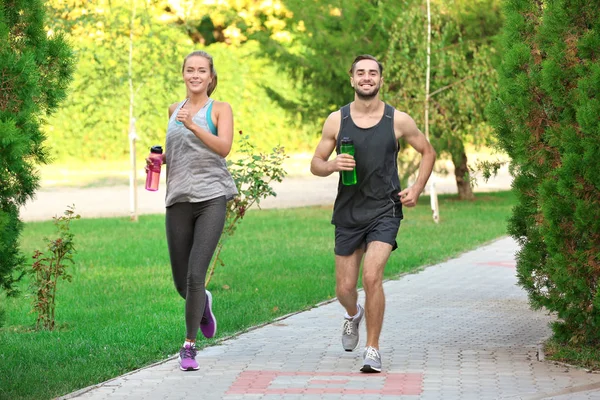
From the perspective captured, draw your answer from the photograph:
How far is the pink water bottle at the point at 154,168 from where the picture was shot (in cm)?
811

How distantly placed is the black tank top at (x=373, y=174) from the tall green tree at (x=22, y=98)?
191 centimetres

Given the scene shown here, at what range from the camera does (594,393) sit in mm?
6969

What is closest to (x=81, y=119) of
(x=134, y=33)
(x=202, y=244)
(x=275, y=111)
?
(x=275, y=111)

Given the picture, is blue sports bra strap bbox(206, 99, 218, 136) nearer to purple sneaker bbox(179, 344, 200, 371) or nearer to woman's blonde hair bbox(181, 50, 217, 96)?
woman's blonde hair bbox(181, 50, 217, 96)

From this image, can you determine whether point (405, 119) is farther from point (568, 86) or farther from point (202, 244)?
point (202, 244)

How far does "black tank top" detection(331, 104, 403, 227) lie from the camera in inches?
311

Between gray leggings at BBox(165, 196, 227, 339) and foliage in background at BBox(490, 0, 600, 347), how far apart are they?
2.06 meters

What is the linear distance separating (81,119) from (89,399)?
29.7 meters

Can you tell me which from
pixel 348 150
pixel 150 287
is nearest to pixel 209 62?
pixel 348 150

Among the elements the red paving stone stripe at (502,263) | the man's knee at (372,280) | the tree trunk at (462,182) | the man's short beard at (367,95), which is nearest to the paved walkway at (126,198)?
the tree trunk at (462,182)

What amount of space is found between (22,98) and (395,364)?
3.00 m

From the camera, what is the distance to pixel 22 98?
6516 mm

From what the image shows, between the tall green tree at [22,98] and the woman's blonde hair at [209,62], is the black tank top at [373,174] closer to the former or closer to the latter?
the woman's blonde hair at [209,62]

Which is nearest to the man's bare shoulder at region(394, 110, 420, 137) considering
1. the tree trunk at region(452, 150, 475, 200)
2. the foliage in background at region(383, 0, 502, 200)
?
the foliage in background at region(383, 0, 502, 200)
